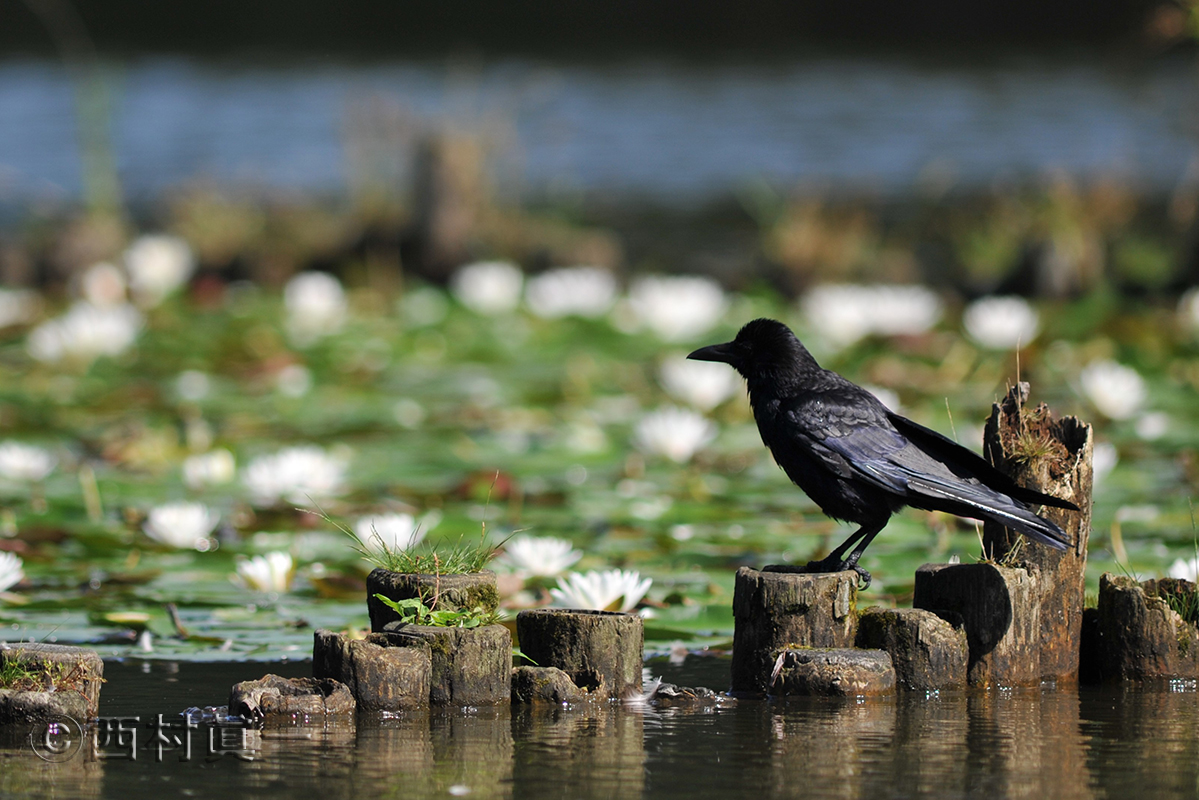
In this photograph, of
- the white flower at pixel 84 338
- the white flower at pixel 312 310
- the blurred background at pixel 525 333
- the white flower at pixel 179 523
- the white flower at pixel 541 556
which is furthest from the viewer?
the white flower at pixel 312 310

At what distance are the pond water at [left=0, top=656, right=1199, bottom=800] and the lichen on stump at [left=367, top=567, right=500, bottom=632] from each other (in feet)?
0.82

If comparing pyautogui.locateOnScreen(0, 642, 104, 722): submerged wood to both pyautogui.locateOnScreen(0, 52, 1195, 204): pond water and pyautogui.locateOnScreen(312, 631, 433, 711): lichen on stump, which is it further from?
pyautogui.locateOnScreen(0, 52, 1195, 204): pond water

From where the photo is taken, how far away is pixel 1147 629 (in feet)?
12.0

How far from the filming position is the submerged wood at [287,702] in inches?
129

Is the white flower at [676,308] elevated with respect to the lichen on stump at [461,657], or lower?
elevated

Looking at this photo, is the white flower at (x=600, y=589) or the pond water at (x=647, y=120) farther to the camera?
the pond water at (x=647, y=120)

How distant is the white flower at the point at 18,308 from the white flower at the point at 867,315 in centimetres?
447

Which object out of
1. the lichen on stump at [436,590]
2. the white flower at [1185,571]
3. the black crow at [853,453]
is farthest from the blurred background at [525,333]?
the black crow at [853,453]

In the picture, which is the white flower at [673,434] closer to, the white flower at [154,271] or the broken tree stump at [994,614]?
the broken tree stump at [994,614]

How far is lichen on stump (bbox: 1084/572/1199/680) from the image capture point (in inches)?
143

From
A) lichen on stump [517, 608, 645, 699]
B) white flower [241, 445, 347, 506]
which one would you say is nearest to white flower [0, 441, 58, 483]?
white flower [241, 445, 347, 506]

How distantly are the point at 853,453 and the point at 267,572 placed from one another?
5.20ft

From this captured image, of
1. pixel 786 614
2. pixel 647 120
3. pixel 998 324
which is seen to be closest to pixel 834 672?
pixel 786 614

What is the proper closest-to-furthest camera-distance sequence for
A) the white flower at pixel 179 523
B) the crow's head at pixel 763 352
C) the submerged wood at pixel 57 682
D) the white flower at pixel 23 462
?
1. the submerged wood at pixel 57 682
2. the crow's head at pixel 763 352
3. the white flower at pixel 179 523
4. the white flower at pixel 23 462
